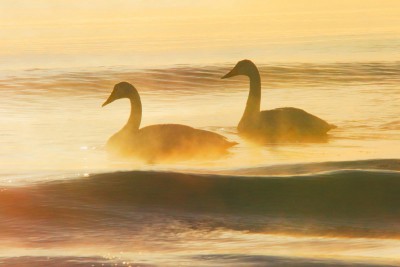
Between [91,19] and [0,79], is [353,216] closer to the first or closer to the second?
[0,79]

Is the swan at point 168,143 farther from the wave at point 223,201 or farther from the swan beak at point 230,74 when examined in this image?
the wave at point 223,201

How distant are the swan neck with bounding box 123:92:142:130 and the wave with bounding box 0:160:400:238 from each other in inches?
221

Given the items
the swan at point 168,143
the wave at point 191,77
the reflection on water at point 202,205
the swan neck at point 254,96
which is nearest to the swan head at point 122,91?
the reflection on water at point 202,205

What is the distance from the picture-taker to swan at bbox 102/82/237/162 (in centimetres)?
1444

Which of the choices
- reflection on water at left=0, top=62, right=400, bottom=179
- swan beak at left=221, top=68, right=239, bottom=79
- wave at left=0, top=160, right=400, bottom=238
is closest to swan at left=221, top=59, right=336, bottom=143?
reflection on water at left=0, top=62, right=400, bottom=179

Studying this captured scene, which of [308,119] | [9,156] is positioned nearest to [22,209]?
[9,156]

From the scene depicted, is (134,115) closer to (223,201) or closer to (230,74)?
(230,74)

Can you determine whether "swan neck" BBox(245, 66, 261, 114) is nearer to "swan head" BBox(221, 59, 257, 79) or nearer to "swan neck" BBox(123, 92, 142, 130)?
"swan head" BBox(221, 59, 257, 79)

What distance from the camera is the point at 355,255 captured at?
24.2ft

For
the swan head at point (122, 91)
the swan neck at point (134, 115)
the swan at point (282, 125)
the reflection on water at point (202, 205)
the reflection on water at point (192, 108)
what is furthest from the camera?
the swan head at point (122, 91)

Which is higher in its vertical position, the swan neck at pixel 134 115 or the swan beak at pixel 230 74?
the swan beak at pixel 230 74

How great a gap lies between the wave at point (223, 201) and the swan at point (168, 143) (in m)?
4.21

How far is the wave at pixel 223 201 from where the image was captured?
8797 millimetres

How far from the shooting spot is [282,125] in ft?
52.5
